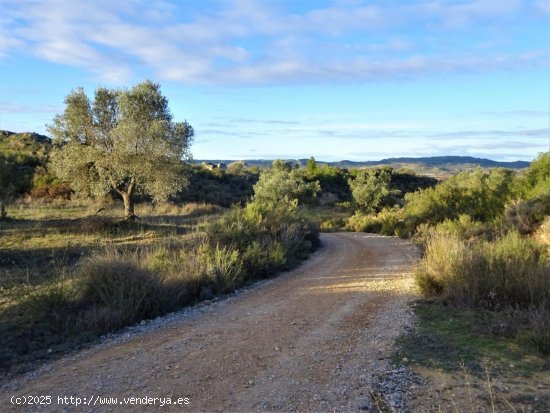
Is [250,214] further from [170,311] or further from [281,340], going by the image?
[281,340]

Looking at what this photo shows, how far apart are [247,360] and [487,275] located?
16.7 feet

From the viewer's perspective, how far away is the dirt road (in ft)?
16.0

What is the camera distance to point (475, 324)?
7.33m

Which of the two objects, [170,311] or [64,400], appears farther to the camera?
[170,311]

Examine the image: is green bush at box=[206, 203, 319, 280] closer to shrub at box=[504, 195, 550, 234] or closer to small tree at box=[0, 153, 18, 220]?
shrub at box=[504, 195, 550, 234]

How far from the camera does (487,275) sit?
872 cm

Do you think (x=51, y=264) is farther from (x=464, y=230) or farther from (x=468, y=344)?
(x=464, y=230)

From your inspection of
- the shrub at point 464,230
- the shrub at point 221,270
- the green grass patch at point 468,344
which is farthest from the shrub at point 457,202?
the green grass patch at point 468,344

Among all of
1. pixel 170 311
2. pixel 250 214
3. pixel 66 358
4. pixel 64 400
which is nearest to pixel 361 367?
pixel 64 400

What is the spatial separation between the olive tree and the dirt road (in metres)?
14.7

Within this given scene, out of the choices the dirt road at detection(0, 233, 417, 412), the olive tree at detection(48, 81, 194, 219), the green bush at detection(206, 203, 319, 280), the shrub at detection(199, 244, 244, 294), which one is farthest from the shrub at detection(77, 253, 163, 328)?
the olive tree at detection(48, 81, 194, 219)

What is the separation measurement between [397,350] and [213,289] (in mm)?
5265

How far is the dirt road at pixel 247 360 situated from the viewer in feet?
16.0

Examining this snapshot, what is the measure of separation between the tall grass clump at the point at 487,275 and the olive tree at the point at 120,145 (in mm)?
16156
